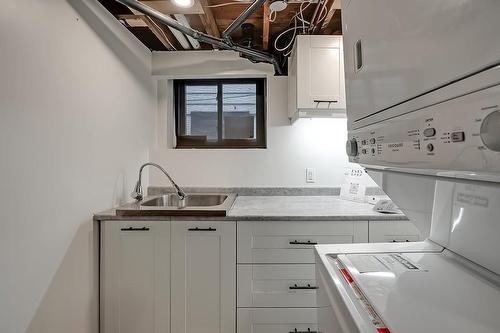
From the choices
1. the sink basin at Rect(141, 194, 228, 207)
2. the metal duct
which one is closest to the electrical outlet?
the sink basin at Rect(141, 194, 228, 207)

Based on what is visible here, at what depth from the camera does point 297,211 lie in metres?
1.56

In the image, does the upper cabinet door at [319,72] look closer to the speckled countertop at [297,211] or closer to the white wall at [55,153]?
the speckled countertop at [297,211]

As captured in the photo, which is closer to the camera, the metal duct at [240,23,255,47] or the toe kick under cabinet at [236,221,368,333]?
the toe kick under cabinet at [236,221,368,333]

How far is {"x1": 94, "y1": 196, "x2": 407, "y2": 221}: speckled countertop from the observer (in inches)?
56.5

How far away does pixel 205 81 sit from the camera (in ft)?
7.50

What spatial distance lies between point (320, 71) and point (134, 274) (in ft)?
5.66

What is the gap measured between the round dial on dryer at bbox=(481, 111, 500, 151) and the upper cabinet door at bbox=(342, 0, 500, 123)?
6 cm

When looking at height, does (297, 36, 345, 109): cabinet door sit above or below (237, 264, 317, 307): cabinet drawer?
above

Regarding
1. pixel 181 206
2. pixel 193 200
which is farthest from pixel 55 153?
pixel 193 200

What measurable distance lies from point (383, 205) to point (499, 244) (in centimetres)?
93

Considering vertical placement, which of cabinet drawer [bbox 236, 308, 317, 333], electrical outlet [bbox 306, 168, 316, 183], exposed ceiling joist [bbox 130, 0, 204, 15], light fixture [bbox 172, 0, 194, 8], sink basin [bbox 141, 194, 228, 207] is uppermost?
exposed ceiling joist [bbox 130, 0, 204, 15]

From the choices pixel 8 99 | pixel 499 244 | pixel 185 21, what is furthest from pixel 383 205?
pixel 8 99

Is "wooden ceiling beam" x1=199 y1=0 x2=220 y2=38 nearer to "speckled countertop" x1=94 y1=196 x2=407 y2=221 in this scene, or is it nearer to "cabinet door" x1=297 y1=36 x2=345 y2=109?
"cabinet door" x1=297 y1=36 x2=345 y2=109

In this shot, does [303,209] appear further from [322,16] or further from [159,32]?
[159,32]
